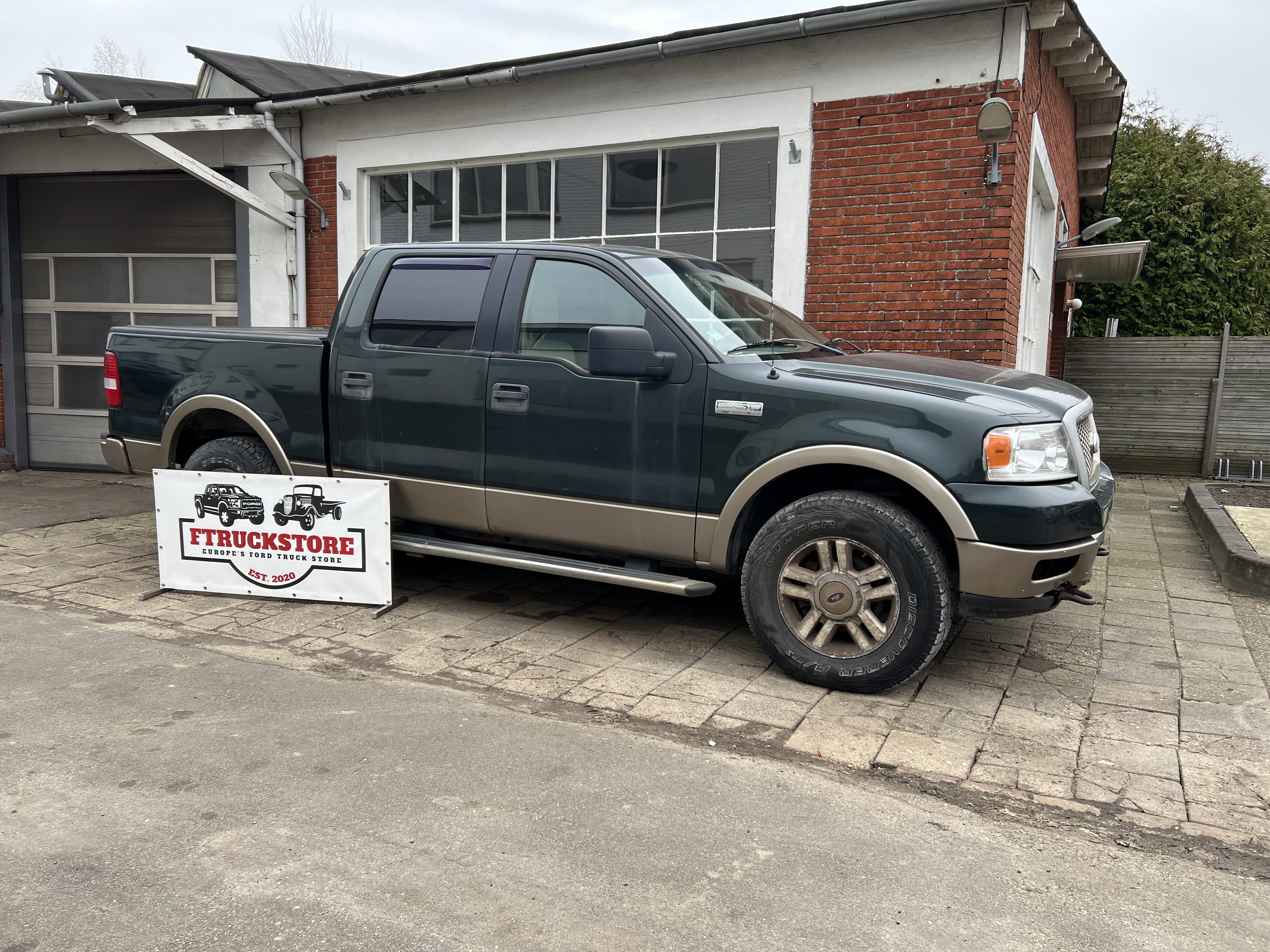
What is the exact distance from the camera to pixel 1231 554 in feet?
21.6

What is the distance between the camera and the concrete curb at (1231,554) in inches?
244

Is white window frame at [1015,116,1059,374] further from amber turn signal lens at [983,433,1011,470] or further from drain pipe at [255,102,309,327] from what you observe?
drain pipe at [255,102,309,327]

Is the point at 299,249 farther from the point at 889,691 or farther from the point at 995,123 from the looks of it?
the point at 889,691

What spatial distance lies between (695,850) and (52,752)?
239 centimetres

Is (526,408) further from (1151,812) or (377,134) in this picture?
(377,134)

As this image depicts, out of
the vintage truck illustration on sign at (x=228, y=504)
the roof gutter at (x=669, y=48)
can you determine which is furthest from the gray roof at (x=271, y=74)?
the vintage truck illustration on sign at (x=228, y=504)

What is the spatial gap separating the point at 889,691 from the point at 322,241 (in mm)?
7585

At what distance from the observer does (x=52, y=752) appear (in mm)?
3555

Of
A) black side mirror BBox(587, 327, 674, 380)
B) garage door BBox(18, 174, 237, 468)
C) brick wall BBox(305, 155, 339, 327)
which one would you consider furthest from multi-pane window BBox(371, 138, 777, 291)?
black side mirror BBox(587, 327, 674, 380)

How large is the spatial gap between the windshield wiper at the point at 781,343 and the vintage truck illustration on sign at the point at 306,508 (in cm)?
236

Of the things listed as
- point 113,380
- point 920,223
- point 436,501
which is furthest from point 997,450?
point 113,380

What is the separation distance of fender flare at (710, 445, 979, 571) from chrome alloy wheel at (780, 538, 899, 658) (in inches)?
12.9

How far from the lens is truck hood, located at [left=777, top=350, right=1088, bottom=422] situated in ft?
13.6

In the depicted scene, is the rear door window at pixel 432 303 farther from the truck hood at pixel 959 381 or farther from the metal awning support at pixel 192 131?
the metal awning support at pixel 192 131
